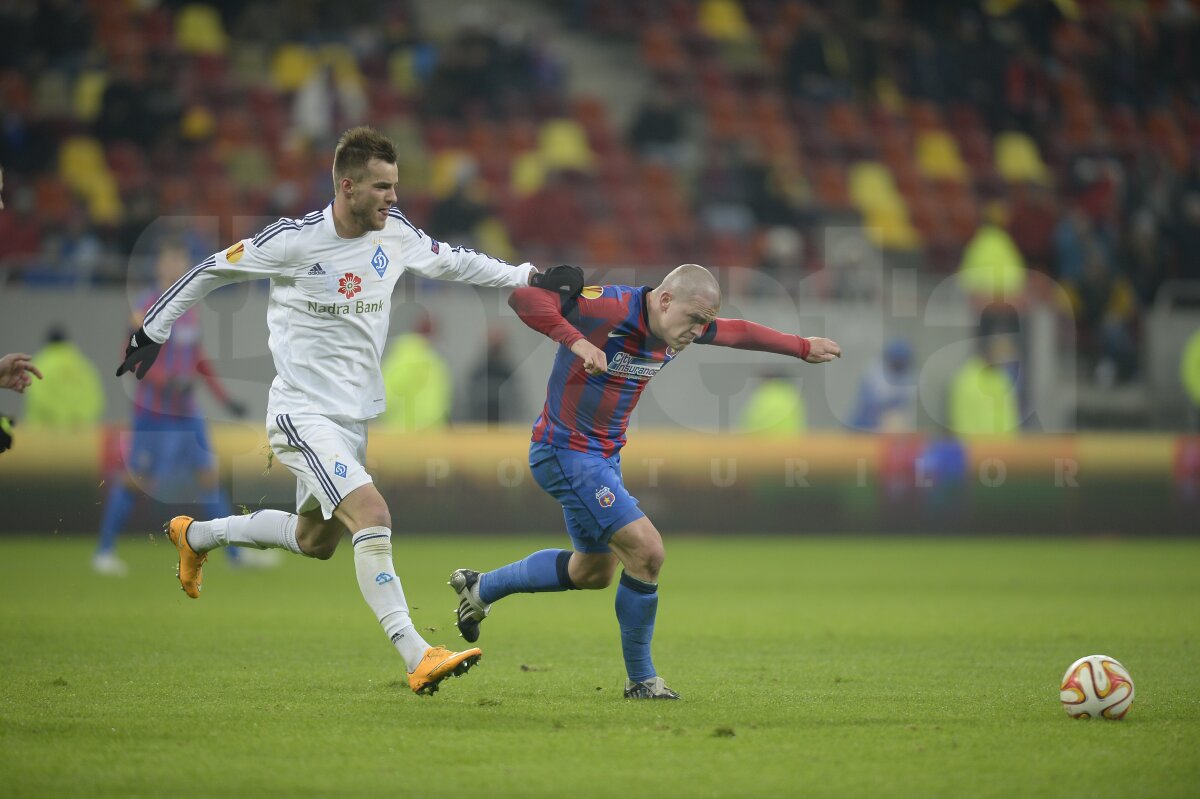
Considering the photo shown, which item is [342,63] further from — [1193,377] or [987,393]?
[1193,377]

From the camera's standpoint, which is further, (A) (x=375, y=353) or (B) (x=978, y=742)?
(A) (x=375, y=353)

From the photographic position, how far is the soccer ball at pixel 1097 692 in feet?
20.8

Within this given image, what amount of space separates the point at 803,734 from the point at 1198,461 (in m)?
12.5

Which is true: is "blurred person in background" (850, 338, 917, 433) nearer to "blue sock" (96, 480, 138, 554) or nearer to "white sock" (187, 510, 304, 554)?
"blue sock" (96, 480, 138, 554)

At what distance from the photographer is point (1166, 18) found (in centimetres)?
2198

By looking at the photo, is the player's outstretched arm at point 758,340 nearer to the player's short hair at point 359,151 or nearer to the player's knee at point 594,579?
the player's knee at point 594,579

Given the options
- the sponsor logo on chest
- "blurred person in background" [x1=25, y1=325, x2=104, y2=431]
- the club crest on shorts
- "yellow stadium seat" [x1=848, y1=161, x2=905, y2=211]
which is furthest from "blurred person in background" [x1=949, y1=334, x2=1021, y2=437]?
the club crest on shorts

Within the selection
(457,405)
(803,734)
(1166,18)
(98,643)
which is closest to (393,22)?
(457,405)

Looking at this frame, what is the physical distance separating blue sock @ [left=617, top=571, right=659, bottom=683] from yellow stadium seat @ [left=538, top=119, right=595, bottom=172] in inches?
578

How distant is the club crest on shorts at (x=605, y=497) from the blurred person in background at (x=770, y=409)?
10.8 meters

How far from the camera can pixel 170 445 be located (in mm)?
13195

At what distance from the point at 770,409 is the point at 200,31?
33.5 ft

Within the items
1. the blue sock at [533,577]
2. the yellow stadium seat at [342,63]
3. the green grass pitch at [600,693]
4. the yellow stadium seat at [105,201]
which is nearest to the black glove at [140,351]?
the green grass pitch at [600,693]

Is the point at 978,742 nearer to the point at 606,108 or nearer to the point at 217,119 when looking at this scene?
the point at 217,119
